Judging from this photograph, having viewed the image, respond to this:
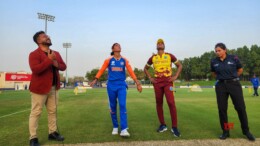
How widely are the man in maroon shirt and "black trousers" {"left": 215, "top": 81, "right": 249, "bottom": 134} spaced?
11.5 feet

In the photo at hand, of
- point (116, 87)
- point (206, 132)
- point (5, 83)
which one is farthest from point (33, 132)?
point (5, 83)

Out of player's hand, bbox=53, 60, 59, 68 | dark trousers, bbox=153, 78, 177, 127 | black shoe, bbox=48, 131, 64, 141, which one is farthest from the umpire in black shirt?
player's hand, bbox=53, 60, 59, 68

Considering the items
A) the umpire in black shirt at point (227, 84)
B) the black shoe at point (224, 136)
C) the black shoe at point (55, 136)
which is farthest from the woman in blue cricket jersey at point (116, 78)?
the black shoe at point (224, 136)

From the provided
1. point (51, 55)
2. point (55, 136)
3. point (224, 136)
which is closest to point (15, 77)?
point (55, 136)

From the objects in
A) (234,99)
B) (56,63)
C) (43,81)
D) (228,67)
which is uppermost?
(56,63)

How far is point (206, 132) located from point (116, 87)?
2333mm

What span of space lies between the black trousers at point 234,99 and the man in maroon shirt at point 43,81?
11.5 feet

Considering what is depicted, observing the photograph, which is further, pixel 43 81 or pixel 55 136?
pixel 55 136

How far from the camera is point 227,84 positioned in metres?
5.25

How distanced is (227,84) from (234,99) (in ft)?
1.16

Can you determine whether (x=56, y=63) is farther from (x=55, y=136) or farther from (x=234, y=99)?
(x=234, y=99)

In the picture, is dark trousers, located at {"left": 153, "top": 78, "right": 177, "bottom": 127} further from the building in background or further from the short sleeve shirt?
the building in background

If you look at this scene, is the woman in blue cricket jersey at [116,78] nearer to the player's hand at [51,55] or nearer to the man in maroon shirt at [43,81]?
the man in maroon shirt at [43,81]

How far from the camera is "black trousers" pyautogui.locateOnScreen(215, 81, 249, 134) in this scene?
5168mm
